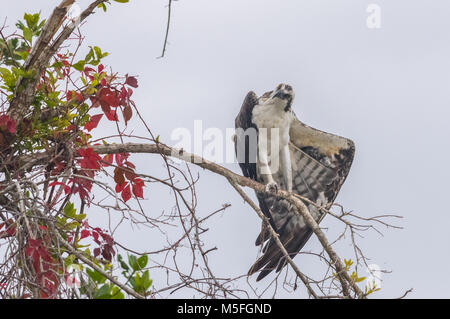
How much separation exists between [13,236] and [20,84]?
106cm

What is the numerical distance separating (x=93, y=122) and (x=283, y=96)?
3.13 meters

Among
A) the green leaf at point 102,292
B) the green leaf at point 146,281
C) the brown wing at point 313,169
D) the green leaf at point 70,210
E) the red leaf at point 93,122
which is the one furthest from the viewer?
the brown wing at point 313,169

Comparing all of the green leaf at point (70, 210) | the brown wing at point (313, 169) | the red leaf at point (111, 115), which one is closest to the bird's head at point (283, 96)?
the brown wing at point (313, 169)

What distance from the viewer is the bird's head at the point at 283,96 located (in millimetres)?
7758

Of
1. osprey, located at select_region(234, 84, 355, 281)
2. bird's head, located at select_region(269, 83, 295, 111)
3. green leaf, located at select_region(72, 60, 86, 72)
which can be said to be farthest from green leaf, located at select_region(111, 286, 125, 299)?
bird's head, located at select_region(269, 83, 295, 111)

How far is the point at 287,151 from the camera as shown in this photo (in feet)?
25.4

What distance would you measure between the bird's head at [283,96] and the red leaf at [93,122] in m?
3.04

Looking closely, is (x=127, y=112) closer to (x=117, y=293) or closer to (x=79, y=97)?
(x=79, y=97)

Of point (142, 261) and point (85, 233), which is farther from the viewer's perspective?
point (85, 233)

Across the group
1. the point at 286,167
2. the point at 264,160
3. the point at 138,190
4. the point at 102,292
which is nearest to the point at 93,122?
the point at 138,190

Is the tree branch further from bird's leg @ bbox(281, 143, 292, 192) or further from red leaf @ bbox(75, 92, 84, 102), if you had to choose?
bird's leg @ bbox(281, 143, 292, 192)

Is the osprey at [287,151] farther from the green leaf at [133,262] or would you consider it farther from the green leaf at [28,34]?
the green leaf at [133,262]
